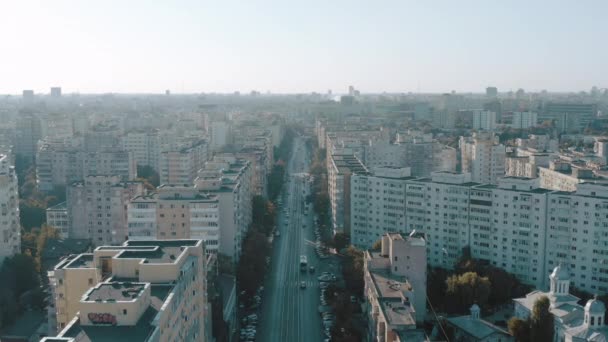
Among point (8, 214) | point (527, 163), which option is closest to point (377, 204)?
point (527, 163)

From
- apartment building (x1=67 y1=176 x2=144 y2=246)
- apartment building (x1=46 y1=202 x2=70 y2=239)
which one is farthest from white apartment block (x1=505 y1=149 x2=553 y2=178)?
apartment building (x1=46 y1=202 x2=70 y2=239)

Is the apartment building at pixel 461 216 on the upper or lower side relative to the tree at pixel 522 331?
upper

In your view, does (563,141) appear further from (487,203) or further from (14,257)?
(14,257)

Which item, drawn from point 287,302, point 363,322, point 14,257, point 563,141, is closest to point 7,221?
point 14,257

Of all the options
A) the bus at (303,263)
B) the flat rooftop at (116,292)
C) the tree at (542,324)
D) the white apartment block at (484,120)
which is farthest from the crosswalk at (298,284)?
the white apartment block at (484,120)

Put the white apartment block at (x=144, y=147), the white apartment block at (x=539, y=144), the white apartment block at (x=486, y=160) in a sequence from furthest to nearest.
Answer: the white apartment block at (x=144, y=147) < the white apartment block at (x=539, y=144) < the white apartment block at (x=486, y=160)

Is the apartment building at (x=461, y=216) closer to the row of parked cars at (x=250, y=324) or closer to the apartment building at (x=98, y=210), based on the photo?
the row of parked cars at (x=250, y=324)

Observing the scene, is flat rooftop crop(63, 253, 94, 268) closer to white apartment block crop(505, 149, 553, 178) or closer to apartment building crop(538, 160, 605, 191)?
apartment building crop(538, 160, 605, 191)
